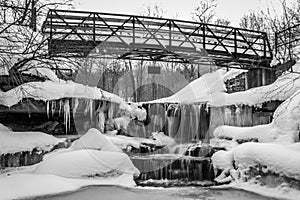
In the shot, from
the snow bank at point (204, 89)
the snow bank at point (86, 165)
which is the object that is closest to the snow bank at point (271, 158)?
the snow bank at point (86, 165)

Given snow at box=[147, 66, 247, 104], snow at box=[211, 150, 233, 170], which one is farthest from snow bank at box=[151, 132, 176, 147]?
snow at box=[211, 150, 233, 170]

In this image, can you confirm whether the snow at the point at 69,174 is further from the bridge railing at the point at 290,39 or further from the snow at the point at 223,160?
the bridge railing at the point at 290,39

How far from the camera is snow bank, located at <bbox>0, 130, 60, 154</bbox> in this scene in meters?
11.6

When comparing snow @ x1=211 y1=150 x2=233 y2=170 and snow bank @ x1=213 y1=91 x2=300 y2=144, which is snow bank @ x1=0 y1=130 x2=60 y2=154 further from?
snow bank @ x1=213 y1=91 x2=300 y2=144

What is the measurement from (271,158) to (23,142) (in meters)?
8.56

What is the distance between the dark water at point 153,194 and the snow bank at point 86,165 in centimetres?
103

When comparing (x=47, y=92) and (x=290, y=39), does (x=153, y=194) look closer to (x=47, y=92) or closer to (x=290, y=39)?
(x=47, y=92)

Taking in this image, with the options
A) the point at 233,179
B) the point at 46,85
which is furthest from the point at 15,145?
the point at 233,179

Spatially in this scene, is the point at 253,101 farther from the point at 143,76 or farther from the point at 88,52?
the point at 143,76

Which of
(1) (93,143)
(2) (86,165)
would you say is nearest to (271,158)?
(2) (86,165)

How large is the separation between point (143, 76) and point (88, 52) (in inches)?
777

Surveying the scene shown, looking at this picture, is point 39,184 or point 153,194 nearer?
point 153,194

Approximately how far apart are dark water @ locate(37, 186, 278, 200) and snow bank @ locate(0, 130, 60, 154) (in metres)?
3.33

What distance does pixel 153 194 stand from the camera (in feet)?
31.9
